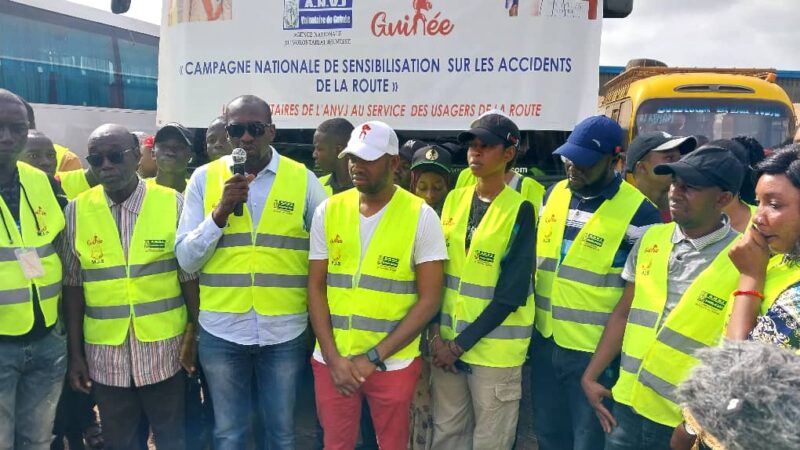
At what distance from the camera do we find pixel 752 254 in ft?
5.42

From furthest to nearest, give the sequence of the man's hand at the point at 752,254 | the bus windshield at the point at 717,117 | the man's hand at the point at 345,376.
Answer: the bus windshield at the point at 717,117 < the man's hand at the point at 345,376 < the man's hand at the point at 752,254

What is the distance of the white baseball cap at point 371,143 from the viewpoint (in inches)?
94.7

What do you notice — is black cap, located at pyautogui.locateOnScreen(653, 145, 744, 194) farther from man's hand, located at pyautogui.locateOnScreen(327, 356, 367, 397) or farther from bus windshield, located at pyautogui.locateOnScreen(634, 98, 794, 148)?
bus windshield, located at pyautogui.locateOnScreen(634, 98, 794, 148)

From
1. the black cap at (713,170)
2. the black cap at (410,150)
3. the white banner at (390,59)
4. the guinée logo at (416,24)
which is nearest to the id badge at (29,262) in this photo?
the black cap at (410,150)

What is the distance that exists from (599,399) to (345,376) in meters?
1.08

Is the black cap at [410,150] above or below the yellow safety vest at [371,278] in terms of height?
above

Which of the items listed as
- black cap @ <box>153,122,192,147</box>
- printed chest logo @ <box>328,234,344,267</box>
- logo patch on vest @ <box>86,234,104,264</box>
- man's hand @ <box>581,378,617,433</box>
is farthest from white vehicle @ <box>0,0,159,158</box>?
man's hand @ <box>581,378,617,433</box>

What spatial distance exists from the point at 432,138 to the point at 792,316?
3.75 meters

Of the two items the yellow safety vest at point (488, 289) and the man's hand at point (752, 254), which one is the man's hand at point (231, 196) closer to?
the yellow safety vest at point (488, 289)

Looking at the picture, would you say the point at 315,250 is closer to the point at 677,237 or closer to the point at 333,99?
the point at 677,237

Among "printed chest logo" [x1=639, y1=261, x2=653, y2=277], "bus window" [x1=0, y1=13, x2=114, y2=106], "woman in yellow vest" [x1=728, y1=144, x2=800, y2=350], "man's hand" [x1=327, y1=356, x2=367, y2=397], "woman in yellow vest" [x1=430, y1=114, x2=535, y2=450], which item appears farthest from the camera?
"bus window" [x1=0, y1=13, x2=114, y2=106]

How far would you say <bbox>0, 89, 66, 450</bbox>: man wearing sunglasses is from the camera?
239cm

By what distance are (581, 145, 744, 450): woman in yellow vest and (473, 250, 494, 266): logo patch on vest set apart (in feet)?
2.04

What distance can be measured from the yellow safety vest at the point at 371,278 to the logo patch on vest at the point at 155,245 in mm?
788
